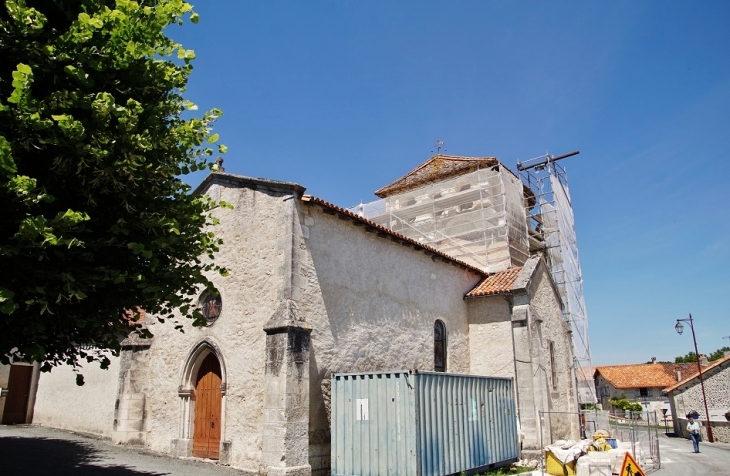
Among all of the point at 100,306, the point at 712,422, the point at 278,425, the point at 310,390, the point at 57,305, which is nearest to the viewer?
the point at 57,305

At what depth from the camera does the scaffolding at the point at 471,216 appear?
70.5 feet

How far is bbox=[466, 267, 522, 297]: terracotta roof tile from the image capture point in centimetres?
1730

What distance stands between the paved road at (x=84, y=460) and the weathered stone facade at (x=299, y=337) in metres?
0.59

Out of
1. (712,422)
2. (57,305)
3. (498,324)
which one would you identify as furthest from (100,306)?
(712,422)

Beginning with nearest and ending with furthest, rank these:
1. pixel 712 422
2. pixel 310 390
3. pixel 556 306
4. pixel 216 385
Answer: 1. pixel 310 390
2. pixel 216 385
3. pixel 556 306
4. pixel 712 422

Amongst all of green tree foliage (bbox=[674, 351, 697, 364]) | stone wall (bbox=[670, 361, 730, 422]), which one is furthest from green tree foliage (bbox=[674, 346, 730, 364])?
stone wall (bbox=[670, 361, 730, 422])

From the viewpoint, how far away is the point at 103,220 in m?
6.81

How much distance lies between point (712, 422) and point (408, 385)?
27.2 m

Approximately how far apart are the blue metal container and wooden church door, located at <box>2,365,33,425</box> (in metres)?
15.4

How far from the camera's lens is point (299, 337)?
416 inches

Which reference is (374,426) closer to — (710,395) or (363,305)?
(363,305)

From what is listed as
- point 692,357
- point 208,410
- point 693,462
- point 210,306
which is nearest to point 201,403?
point 208,410

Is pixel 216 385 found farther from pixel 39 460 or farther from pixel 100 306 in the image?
pixel 100 306

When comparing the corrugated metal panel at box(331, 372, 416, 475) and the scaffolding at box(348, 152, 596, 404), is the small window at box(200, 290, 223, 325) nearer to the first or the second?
the corrugated metal panel at box(331, 372, 416, 475)
